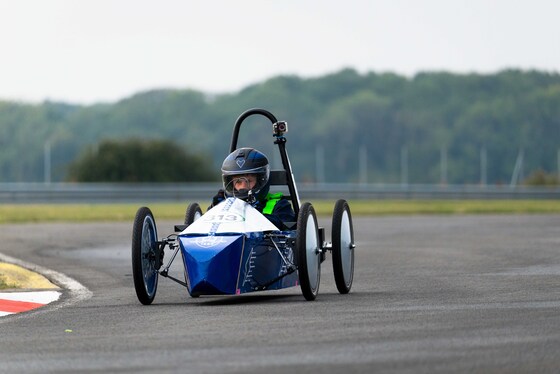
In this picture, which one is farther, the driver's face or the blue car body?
the driver's face

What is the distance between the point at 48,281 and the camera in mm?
16750

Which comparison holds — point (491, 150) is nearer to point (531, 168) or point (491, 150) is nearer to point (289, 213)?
point (531, 168)

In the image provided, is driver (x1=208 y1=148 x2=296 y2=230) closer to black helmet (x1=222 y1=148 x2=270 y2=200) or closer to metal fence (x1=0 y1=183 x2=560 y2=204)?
black helmet (x1=222 y1=148 x2=270 y2=200)

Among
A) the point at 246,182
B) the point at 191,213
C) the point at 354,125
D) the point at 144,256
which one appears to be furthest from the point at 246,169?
the point at 354,125

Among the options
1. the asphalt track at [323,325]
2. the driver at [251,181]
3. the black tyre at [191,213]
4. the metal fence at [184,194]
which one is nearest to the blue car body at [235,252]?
the asphalt track at [323,325]

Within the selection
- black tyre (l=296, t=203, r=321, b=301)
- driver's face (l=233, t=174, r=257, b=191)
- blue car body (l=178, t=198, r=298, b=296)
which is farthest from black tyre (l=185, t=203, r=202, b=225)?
black tyre (l=296, t=203, r=321, b=301)

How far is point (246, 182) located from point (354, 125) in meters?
113

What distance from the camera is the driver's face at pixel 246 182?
1392cm

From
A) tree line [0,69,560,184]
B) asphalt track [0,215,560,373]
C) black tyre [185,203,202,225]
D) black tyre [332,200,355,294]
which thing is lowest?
asphalt track [0,215,560,373]

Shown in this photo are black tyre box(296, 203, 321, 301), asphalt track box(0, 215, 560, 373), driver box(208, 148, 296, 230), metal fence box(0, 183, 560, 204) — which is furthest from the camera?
metal fence box(0, 183, 560, 204)

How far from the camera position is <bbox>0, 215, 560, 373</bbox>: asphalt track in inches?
340

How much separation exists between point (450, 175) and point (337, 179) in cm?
953

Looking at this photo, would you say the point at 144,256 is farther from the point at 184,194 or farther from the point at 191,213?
the point at 184,194

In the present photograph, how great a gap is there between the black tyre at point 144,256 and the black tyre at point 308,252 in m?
1.44
